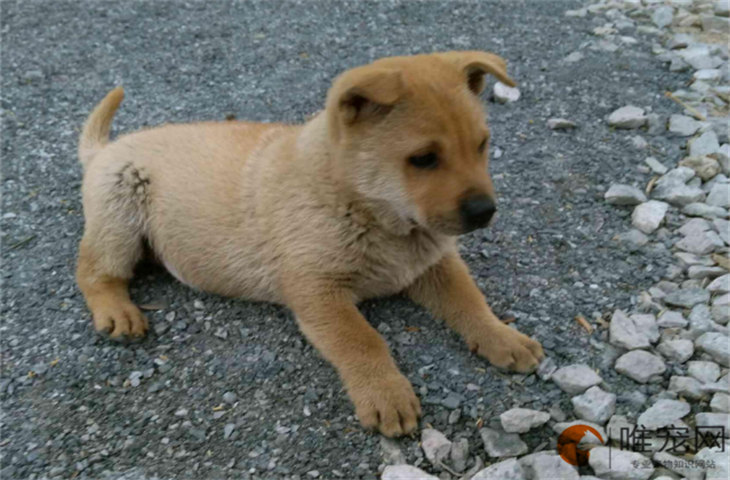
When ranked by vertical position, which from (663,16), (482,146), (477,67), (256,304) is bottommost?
(256,304)

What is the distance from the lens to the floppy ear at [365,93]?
362 centimetres

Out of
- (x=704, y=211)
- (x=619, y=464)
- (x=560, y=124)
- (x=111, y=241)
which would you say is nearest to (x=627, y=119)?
(x=560, y=124)

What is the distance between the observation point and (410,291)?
4691 mm

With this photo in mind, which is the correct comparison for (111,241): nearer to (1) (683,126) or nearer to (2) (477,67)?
(2) (477,67)

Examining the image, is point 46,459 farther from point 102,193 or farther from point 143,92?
point 143,92

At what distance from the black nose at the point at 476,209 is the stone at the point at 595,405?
1.09 metres

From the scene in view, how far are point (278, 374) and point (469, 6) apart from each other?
19.4 ft

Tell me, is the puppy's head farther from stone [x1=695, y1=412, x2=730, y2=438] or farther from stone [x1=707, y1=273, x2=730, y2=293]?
stone [x1=707, y1=273, x2=730, y2=293]

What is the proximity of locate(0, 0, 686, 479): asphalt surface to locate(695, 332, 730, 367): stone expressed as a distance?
1.68 feet

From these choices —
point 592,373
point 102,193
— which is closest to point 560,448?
point 592,373

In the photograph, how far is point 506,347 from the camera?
4176 millimetres

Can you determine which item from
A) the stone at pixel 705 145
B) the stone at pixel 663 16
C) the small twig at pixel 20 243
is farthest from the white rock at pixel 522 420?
the stone at pixel 663 16

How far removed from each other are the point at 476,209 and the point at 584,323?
128 centimetres

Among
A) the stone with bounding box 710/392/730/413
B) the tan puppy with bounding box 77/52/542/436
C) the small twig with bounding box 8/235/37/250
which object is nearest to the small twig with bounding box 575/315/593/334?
the tan puppy with bounding box 77/52/542/436
